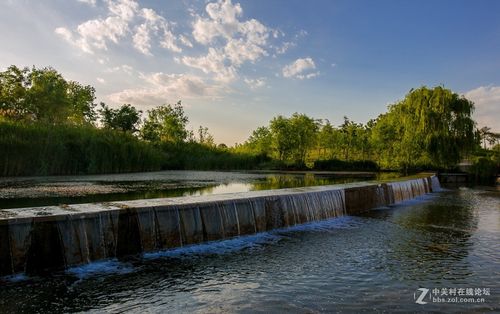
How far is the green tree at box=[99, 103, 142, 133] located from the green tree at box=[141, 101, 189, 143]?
2547 millimetres

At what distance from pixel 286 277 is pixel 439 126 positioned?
30.0m

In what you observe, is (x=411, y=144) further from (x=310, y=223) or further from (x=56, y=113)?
(x=56, y=113)

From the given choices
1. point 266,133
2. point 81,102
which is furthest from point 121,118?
point 266,133

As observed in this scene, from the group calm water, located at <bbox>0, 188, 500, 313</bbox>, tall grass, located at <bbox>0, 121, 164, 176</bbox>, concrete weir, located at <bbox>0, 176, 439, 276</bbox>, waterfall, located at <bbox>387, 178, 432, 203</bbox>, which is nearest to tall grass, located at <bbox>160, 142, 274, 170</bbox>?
tall grass, located at <bbox>0, 121, 164, 176</bbox>

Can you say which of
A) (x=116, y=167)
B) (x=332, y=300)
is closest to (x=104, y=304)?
(x=332, y=300)

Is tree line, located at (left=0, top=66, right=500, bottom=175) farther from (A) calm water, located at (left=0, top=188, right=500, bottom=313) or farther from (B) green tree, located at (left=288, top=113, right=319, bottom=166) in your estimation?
(A) calm water, located at (left=0, top=188, right=500, bottom=313)

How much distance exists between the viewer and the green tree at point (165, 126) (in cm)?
6203

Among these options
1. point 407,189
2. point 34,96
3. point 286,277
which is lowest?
point 286,277

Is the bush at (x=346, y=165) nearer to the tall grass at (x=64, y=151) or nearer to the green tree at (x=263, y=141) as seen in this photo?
the green tree at (x=263, y=141)

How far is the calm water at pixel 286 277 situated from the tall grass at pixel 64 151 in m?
19.5

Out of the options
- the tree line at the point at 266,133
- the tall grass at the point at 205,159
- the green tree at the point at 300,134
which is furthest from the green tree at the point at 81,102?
the green tree at the point at 300,134

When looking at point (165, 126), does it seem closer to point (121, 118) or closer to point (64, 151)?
point (121, 118)

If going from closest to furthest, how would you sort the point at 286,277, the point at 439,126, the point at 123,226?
1. the point at 286,277
2. the point at 123,226
3. the point at 439,126

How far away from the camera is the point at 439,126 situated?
31.5 m
